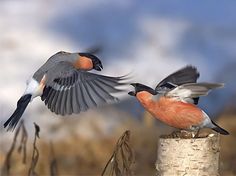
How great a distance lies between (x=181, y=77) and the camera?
170cm

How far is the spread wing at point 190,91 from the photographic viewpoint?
4.76 ft

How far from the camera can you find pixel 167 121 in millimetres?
1595

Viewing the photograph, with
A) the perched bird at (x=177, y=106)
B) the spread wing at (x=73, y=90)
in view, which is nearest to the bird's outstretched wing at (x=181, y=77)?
the perched bird at (x=177, y=106)

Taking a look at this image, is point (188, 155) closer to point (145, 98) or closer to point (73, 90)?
point (145, 98)

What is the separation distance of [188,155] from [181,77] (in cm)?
28

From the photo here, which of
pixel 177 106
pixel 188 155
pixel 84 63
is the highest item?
pixel 84 63

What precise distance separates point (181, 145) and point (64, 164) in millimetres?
2065

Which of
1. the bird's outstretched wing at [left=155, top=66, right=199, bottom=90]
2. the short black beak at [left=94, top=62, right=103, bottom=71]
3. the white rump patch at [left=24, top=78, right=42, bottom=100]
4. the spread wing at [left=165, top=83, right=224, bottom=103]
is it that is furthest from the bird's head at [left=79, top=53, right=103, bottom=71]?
the spread wing at [left=165, top=83, right=224, bottom=103]

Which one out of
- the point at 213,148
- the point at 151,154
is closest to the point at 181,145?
the point at 213,148

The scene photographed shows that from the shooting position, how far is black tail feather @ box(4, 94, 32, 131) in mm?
1863

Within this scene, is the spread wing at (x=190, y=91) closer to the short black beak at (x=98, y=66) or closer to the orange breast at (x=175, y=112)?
the orange breast at (x=175, y=112)

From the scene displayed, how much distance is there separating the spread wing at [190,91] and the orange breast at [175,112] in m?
0.02

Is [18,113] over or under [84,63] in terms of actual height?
under

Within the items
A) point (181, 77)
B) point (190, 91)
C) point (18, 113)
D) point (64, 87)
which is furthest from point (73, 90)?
point (190, 91)
